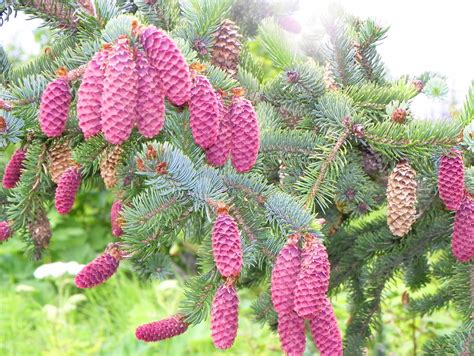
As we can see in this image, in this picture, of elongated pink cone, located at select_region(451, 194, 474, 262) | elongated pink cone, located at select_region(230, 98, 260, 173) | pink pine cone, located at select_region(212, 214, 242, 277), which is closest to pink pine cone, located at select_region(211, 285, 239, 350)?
pink pine cone, located at select_region(212, 214, 242, 277)

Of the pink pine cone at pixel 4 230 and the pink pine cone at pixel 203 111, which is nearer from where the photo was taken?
the pink pine cone at pixel 203 111

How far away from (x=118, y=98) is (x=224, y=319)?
412 millimetres

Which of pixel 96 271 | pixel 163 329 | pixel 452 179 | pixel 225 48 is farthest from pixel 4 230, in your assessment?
pixel 452 179

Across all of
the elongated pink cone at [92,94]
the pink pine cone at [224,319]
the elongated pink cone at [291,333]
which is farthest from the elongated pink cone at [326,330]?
the elongated pink cone at [92,94]

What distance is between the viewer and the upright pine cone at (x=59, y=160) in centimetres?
145

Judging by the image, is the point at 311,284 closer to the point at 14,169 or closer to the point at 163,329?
the point at 163,329

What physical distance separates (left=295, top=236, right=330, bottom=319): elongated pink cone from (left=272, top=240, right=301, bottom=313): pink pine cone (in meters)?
0.02

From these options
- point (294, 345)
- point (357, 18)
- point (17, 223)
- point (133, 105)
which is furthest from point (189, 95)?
point (357, 18)

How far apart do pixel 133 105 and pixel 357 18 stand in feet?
3.41

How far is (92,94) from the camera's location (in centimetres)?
93

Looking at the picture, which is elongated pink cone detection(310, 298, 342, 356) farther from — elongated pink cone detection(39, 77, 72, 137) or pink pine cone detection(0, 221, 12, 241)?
pink pine cone detection(0, 221, 12, 241)

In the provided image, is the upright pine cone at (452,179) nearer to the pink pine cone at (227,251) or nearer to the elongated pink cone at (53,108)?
the pink pine cone at (227,251)

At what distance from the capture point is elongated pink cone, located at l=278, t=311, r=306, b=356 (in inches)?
41.6

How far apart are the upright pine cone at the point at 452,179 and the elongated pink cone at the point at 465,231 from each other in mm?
46
